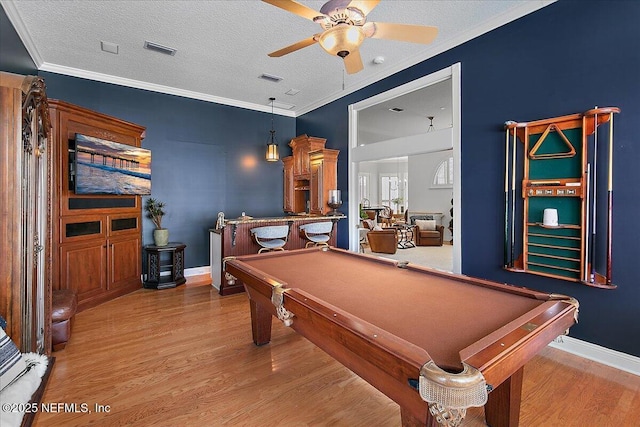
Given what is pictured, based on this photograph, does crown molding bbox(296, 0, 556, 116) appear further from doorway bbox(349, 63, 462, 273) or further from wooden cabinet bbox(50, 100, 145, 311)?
wooden cabinet bbox(50, 100, 145, 311)

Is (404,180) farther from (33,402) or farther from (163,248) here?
(33,402)

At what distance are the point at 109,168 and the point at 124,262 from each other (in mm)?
1341

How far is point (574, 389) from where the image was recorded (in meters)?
2.21

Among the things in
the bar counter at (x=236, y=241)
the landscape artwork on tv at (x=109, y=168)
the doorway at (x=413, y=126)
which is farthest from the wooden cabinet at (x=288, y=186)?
the landscape artwork on tv at (x=109, y=168)

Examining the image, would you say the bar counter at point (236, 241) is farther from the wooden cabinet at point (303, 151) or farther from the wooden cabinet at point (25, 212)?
the wooden cabinet at point (25, 212)

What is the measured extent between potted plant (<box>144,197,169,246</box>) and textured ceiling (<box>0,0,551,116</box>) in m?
1.91

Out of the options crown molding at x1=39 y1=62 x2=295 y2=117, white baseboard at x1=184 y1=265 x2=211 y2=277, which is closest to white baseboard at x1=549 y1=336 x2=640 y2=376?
white baseboard at x1=184 y1=265 x2=211 y2=277

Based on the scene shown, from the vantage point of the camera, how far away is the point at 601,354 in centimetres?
260

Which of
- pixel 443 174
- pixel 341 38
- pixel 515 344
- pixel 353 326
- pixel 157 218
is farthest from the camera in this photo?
pixel 443 174

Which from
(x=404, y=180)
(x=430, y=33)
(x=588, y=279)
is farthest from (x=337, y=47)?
(x=404, y=180)

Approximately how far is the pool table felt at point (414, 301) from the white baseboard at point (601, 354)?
4.14 feet

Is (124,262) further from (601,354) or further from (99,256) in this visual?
(601,354)

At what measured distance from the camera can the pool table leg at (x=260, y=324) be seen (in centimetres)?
281

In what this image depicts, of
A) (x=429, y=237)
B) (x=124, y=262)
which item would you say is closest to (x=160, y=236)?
(x=124, y=262)
